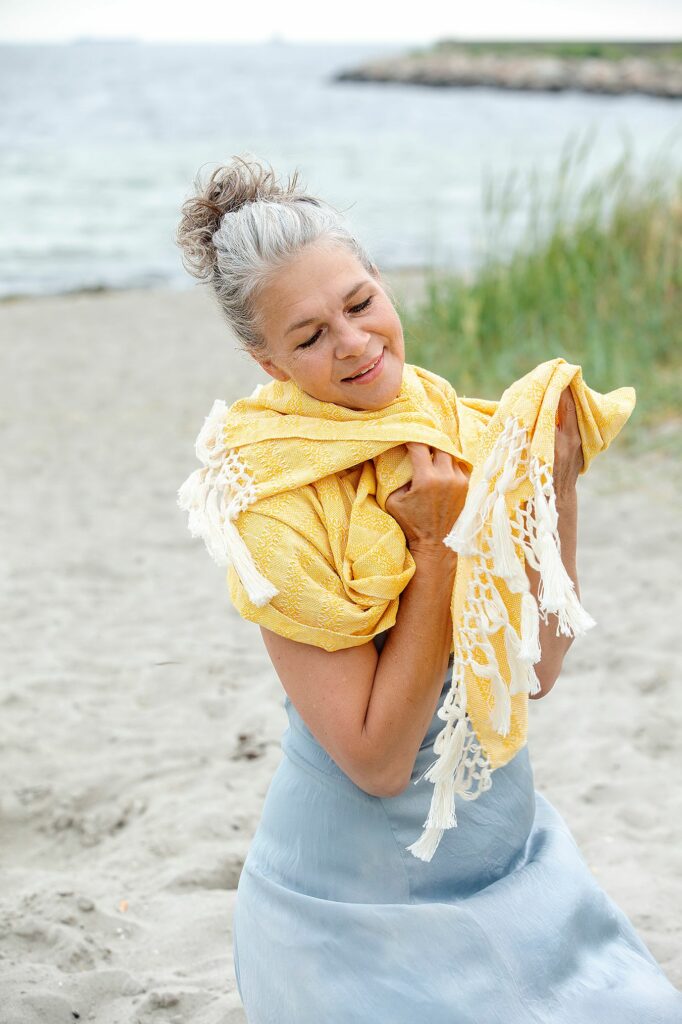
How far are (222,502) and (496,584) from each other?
414mm

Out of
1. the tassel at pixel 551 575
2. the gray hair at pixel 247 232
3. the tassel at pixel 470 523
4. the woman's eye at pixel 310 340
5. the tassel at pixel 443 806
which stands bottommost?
the tassel at pixel 443 806

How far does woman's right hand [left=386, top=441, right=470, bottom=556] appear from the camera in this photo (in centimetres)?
155

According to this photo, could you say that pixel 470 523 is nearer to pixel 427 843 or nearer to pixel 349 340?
pixel 349 340

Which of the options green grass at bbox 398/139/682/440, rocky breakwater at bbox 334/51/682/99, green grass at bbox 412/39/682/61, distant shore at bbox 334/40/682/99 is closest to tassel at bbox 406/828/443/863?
green grass at bbox 398/139/682/440

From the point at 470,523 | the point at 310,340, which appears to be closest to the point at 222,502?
the point at 310,340

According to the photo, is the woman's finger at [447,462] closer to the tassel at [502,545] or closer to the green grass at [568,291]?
the tassel at [502,545]

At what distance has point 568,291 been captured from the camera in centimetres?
656

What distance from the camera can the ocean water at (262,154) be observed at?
1365 cm

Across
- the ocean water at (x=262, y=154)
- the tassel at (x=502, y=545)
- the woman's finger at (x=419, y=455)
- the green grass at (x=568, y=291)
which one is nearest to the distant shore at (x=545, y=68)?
the ocean water at (x=262, y=154)

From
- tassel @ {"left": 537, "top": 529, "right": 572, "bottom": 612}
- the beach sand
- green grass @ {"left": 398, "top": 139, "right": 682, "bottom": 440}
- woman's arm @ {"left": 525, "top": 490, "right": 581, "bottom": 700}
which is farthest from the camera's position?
green grass @ {"left": 398, "top": 139, "right": 682, "bottom": 440}

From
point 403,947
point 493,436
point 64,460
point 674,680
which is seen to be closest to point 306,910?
point 403,947

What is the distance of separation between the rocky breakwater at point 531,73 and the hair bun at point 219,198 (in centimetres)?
5151

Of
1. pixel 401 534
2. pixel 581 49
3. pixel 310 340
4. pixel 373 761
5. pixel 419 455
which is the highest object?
pixel 581 49

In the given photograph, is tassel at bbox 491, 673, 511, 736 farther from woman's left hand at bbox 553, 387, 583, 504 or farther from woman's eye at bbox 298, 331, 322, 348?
woman's eye at bbox 298, 331, 322, 348
